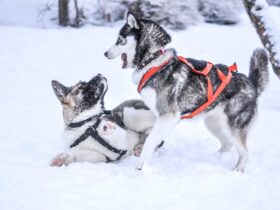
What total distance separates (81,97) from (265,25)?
11.4 feet

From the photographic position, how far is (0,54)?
9.19m

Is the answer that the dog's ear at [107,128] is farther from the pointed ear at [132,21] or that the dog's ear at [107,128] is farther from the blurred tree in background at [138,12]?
the blurred tree in background at [138,12]

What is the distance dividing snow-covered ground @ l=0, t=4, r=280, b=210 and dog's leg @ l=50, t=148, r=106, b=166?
120 millimetres

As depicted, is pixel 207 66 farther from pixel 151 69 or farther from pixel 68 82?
pixel 68 82

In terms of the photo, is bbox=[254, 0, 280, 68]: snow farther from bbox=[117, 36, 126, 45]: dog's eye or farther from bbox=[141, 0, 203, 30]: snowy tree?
bbox=[141, 0, 203, 30]: snowy tree

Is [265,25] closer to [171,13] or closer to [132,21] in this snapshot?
[132,21]

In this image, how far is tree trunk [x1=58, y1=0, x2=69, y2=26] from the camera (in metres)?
11.4

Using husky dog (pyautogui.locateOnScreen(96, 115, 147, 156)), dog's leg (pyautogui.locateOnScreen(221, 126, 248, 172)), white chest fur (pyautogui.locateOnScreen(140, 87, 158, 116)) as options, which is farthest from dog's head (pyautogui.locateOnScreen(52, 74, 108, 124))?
dog's leg (pyautogui.locateOnScreen(221, 126, 248, 172))

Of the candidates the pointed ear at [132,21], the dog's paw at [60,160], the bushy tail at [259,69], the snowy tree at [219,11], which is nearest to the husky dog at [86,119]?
the dog's paw at [60,160]

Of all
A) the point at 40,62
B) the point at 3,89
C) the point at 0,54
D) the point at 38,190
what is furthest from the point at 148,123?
the point at 0,54

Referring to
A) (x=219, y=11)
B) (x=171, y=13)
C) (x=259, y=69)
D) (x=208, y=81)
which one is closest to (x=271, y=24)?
(x=259, y=69)

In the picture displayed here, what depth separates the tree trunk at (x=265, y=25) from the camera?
6.35 meters

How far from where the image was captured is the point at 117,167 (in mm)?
4086

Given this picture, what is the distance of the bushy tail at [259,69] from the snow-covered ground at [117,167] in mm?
429
